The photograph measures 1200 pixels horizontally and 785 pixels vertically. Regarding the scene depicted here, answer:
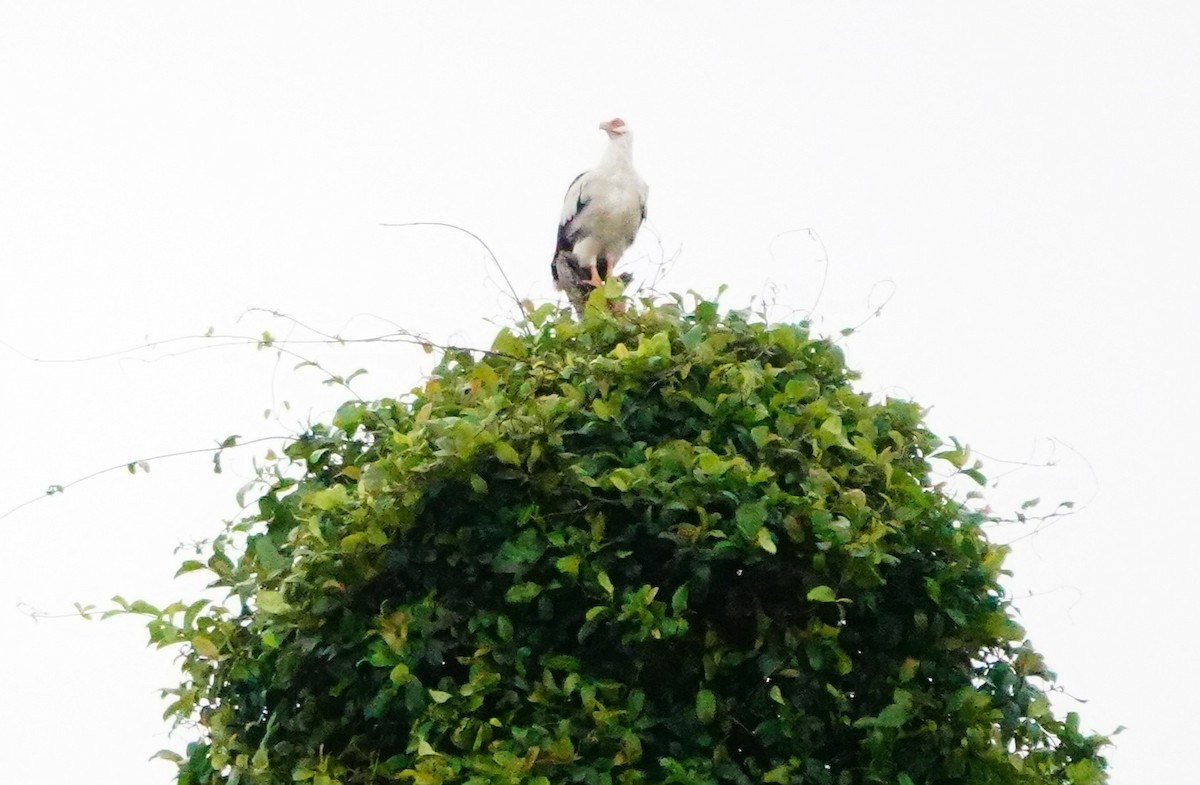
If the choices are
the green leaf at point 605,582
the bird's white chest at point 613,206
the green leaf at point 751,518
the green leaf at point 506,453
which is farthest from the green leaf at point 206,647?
the bird's white chest at point 613,206

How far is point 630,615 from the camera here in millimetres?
2273

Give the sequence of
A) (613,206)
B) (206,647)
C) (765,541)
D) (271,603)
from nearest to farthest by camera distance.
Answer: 1. (765,541)
2. (271,603)
3. (206,647)
4. (613,206)

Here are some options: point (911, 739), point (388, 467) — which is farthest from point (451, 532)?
point (911, 739)

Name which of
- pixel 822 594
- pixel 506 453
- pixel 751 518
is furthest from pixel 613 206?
pixel 822 594

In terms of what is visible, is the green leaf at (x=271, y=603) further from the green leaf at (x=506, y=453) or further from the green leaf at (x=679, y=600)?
the green leaf at (x=679, y=600)

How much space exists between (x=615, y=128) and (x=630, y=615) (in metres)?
2.08

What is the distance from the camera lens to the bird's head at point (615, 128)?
158 inches

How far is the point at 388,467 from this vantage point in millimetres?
2438

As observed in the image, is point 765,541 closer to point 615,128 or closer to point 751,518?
point 751,518

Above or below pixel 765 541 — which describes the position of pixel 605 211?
above

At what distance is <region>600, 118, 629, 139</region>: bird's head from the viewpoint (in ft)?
13.1

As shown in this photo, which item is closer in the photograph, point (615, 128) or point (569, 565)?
point (569, 565)

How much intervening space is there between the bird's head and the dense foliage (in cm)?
157

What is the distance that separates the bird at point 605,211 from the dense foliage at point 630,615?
143cm
